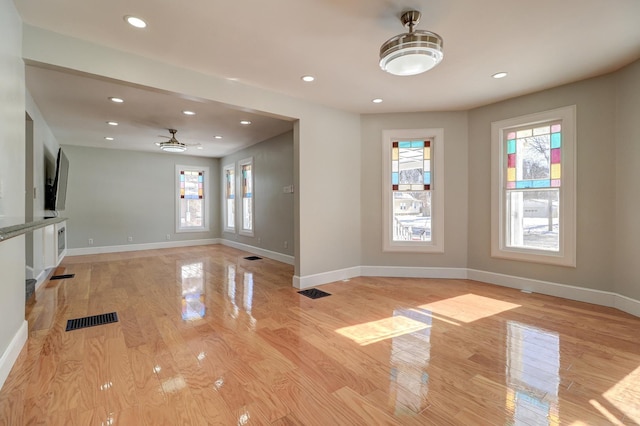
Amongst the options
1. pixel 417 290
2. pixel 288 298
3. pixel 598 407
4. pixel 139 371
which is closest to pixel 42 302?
pixel 139 371

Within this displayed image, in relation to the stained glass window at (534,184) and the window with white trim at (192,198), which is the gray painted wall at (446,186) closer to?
the stained glass window at (534,184)

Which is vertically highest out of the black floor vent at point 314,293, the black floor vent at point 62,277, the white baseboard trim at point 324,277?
the white baseboard trim at point 324,277

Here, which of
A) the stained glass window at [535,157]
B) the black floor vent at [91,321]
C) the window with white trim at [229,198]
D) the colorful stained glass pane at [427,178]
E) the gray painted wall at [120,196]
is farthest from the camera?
the window with white trim at [229,198]

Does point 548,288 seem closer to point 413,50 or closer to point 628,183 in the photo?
point 628,183

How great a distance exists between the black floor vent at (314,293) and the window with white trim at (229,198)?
4.71 m

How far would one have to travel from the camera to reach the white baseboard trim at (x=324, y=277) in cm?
416

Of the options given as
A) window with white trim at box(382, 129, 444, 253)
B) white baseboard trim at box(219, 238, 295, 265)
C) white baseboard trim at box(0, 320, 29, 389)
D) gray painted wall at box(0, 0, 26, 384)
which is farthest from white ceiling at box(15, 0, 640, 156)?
white baseboard trim at box(219, 238, 295, 265)

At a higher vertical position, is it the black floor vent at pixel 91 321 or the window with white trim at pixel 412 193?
the window with white trim at pixel 412 193

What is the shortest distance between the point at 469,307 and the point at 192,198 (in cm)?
774

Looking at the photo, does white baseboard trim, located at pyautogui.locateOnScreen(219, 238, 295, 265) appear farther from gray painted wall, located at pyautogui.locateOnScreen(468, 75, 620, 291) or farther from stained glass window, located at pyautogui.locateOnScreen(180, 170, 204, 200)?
gray painted wall, located at pyautogui.locateOnScreen(468, 75, 620, 291)

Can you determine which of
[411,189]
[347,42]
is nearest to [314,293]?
[411,189]

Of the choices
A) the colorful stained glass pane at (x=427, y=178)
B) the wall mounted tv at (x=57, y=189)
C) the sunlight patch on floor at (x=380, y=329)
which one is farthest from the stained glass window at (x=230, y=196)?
A: the sunlight patch on floor at (x=380, y=329)

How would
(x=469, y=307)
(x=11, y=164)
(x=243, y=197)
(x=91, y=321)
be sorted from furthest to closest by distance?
(x=243, y=197)
(x=469, y=307)
(x=91, y=321)
(x=11, y=164)

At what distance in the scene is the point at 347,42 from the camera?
8.77 ft
